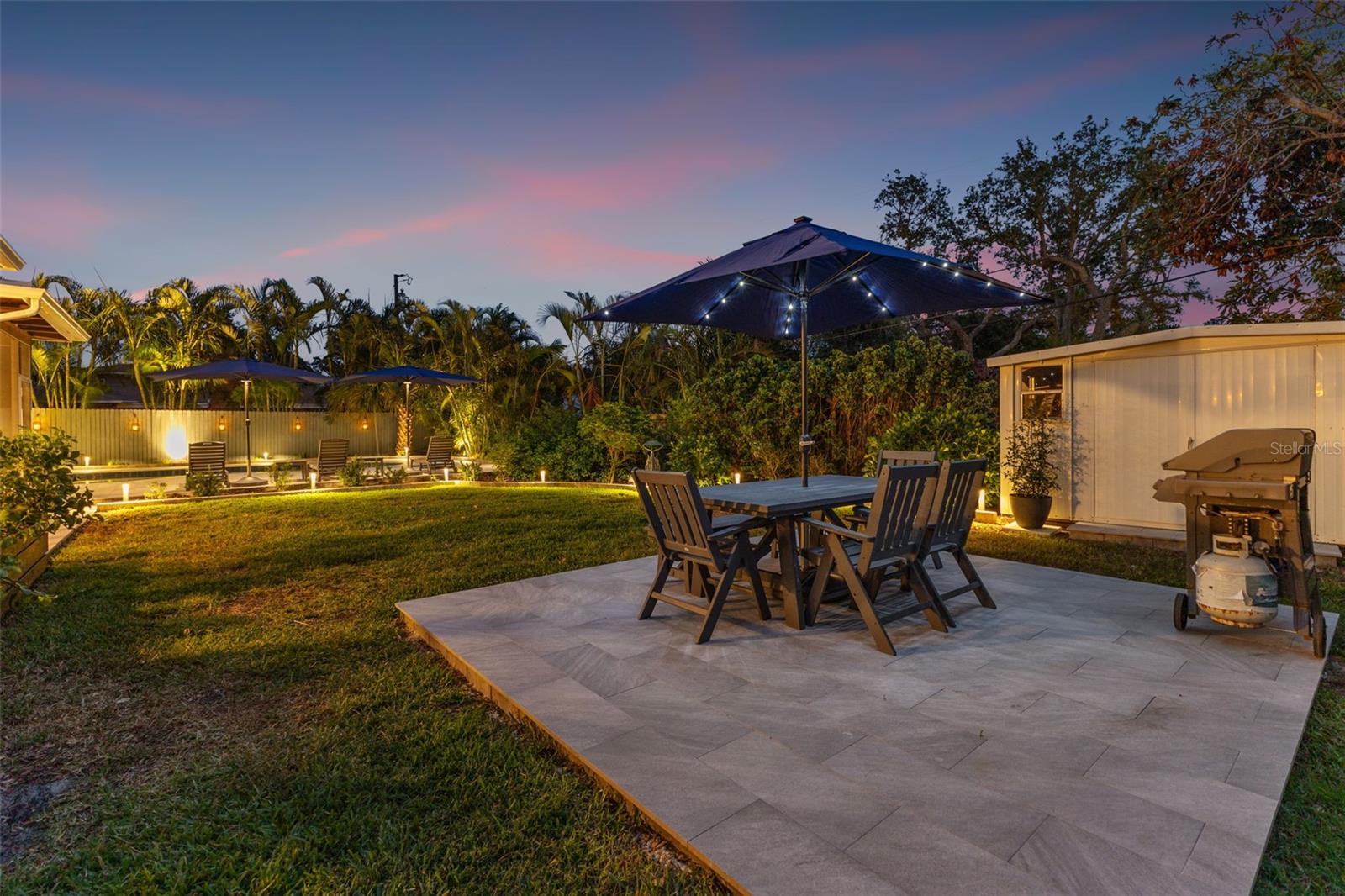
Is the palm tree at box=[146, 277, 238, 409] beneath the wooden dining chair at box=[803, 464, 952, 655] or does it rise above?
above

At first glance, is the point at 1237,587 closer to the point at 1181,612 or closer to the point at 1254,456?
the point at 1181,612

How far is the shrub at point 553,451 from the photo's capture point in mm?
13664

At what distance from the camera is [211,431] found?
18469 mm

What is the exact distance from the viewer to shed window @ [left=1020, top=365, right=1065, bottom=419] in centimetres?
798

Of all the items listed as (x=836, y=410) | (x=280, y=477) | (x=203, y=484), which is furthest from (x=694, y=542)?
(x=280, y=477)

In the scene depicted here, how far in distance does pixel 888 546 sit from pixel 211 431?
20.8 metres

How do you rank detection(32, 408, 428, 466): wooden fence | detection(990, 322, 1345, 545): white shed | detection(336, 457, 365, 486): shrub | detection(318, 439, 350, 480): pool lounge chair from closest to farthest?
1. detection(990, 322, 1345, 545): white shed
2. detection(336, 457, 365, 486): shrub
3. detection(318, 439, 350, 480): pool lounge chair
4. detection(32, 408, 428, 466): wooden fence

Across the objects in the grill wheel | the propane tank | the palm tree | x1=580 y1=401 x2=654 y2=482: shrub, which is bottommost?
the grill wheel

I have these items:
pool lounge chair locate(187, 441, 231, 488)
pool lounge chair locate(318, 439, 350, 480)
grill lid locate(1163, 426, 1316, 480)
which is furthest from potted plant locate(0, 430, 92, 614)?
grill lid locate(1163, 426, 1316, 480)

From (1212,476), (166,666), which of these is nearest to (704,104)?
(1212,476)

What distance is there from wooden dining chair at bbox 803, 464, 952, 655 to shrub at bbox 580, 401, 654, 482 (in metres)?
9.08

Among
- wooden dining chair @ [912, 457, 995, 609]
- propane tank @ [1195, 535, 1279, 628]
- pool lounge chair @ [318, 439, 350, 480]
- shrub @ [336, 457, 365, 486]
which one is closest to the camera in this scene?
propane tank @ [1195, 535, 1279, 628]

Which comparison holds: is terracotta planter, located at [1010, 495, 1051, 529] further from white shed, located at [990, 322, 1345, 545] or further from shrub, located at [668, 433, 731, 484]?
shrub, located at [668, 433, 731, 484]

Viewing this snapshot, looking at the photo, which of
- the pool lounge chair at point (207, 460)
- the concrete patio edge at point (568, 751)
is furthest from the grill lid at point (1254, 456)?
the pool lounge chair at point (207, 460)
